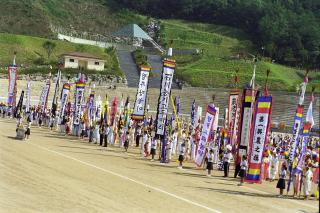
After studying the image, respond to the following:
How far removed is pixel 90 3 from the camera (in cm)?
12675

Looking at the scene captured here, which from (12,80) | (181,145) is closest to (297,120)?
(181,145)

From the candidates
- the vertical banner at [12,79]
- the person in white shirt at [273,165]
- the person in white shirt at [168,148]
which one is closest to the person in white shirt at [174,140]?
the person in white shirt at [168,148]

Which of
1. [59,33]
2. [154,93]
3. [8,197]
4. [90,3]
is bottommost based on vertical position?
[8,197]

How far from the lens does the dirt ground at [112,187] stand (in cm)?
1730

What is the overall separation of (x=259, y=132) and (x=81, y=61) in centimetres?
5333

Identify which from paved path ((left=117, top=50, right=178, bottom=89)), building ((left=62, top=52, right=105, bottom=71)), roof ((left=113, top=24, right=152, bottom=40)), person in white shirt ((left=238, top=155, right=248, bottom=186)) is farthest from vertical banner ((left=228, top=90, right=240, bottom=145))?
roof ((left=113, top=24, right=152, bottom=40))

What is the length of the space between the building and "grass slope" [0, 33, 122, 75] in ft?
5.58

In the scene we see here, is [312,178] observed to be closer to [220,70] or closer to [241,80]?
[241,80]

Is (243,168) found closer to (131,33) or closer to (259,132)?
(259,132)

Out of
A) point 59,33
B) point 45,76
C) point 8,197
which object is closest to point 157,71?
point 45,76

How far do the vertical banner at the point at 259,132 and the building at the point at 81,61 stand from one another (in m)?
52.4

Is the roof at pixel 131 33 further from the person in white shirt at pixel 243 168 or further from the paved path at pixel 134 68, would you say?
the person in white shirt at pixel 243 168

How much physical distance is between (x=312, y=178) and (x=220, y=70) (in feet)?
184

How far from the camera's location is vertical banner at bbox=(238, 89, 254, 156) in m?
26.7
